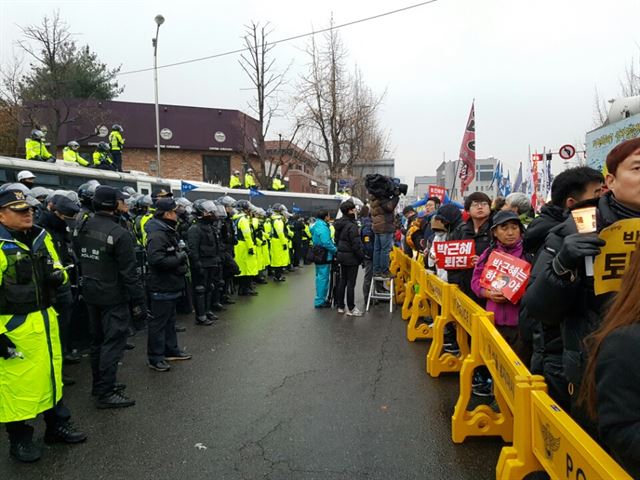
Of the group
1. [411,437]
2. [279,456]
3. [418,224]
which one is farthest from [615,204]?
[418,224]

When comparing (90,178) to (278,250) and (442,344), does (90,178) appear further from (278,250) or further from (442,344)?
(442,344)

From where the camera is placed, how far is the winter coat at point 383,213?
8477 mm

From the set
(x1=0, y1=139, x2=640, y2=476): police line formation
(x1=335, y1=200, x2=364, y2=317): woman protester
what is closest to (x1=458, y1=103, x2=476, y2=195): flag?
(x1=0, y1=139, x2=640, y2=476): police line formation

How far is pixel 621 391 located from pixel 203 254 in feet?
23.7

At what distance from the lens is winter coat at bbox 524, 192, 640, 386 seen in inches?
75.8

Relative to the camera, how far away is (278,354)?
6.20 m

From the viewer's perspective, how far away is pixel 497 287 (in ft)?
12.5

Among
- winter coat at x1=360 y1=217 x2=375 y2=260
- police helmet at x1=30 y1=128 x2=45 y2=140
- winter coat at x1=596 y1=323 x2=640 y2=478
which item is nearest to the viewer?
winter coat at x1=596 y1=323 x2=640 y2=478

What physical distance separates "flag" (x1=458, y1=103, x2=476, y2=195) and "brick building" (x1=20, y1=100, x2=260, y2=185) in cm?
2391

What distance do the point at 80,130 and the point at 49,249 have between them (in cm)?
3226

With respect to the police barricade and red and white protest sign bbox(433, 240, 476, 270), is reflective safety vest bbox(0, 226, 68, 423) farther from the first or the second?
red and white protest sign bbox(433, 240, 476, 270)

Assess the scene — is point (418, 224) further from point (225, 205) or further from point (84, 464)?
point (84, 464)

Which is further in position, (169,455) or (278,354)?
(278,354)

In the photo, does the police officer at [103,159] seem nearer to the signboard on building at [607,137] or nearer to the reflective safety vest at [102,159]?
the reflective safety vest at [102,159]
